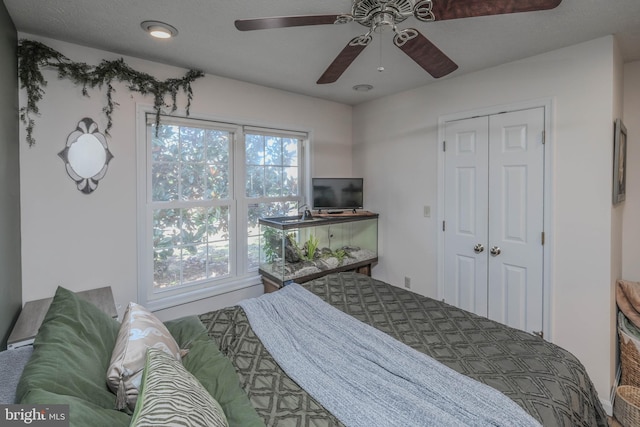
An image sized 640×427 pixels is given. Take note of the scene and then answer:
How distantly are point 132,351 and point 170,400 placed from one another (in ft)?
1.47

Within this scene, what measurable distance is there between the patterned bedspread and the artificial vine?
5.97ft

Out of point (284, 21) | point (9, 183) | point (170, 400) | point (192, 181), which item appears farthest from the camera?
point (192, 181)

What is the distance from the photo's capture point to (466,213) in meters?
2.87

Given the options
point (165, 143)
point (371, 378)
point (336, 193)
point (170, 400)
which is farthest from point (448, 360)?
point (165, 143)

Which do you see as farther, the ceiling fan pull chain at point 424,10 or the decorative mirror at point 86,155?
the decorative mirror at point 86,155

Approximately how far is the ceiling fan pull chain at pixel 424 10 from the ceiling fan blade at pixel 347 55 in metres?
0.25

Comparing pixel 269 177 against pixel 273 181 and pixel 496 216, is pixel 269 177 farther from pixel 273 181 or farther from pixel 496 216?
pixel 496 216

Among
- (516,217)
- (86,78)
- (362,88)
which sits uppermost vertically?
(362,88)

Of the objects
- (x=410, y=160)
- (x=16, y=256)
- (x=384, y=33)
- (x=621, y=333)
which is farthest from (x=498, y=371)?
(x=16, y=256)

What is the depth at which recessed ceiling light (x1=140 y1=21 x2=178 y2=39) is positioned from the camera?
1916 mm

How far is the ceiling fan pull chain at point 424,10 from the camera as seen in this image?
4.00ft

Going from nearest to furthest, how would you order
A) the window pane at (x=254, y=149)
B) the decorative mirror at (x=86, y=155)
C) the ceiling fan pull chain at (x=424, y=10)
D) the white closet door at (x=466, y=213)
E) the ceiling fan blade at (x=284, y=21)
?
1. the ceiling fan pull chain at (x=424, y=10)
2. the ceiling fan blade at (x=284, y=21)
3. the decorative mirror at (x=86, y=155)
4. the white closet door at (x=466, y=213)
5. the window pane at (x=254, y=149)

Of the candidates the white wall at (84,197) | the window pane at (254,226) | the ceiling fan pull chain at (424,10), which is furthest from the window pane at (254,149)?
the ceiling fan pull chain at (424,10)

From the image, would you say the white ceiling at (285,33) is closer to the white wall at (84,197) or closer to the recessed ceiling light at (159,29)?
the recessed ceiling light at (159,29)
